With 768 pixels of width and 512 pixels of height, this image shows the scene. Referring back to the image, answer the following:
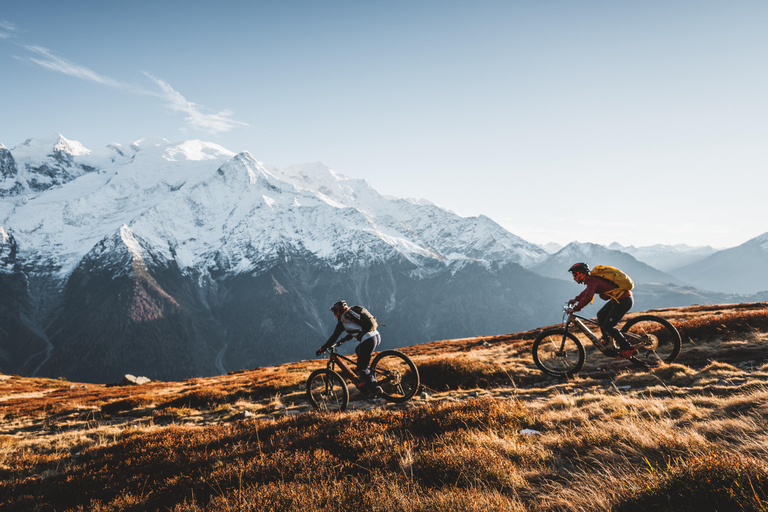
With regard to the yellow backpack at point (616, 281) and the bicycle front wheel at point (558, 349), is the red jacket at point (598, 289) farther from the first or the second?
the bicycle front wheel at point (558, 349)

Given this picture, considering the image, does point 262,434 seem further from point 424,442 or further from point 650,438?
point 650,438

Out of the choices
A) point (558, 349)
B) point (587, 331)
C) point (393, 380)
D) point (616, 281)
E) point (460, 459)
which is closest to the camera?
point (460, 459)

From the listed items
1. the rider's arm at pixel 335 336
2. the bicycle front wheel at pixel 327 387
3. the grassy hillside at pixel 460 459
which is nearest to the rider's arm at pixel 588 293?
the grassy hillside at pixel 460 459

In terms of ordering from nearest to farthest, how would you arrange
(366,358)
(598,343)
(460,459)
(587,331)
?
(460,459), (366,358), (587,331), (598,343)

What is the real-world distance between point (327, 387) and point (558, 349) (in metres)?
7.89

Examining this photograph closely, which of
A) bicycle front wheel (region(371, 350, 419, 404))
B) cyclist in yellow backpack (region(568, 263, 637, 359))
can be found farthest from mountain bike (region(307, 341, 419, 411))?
cyclist in yellow backpack (region(568, 263, 637, 359))

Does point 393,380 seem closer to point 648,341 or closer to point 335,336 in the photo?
point 335,336

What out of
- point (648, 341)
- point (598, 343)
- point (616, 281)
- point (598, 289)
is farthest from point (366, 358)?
point (648, 341)

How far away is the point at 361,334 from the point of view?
922 centimetres

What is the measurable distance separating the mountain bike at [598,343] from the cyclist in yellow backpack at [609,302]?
24 centimetres

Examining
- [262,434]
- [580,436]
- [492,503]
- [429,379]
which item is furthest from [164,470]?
[429,379]

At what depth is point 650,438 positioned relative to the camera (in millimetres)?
4277

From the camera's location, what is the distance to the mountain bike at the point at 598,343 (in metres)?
10.3

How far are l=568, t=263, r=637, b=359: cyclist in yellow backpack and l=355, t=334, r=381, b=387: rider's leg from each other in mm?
5944
